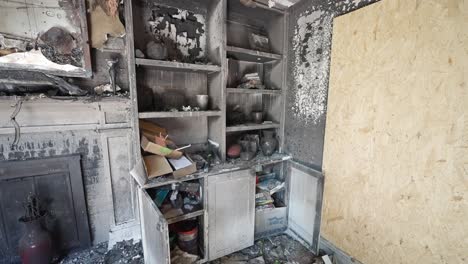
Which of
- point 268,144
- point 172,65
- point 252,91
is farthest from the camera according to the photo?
point 268,144

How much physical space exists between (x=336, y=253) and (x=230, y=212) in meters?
0.94

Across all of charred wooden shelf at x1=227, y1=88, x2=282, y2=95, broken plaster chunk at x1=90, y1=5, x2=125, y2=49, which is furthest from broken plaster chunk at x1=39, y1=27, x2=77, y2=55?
charred wooden shelf at x1=227, y1=88, x2=282, y2=95

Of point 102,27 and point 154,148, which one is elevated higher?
point 102,27

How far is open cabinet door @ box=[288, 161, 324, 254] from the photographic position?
173 centimetres

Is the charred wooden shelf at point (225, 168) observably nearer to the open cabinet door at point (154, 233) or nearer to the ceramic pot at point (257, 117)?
the open cabinet door at point (154, 233)

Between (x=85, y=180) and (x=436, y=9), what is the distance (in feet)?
8.69

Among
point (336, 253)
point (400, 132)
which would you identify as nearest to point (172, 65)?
point (400, 132)

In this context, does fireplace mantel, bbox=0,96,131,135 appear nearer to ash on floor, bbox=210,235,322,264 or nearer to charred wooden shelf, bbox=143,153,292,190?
charred wooden shelf, bbox=143,153,292,190

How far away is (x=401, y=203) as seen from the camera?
3.99 ft

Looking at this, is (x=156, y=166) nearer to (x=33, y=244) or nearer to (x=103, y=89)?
(x=103, y=89)

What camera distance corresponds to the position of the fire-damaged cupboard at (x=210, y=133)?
1507 millimetres

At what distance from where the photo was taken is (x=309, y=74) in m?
1.75

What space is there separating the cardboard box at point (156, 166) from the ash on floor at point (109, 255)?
86 cm

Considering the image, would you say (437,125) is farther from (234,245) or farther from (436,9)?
(234,245)
